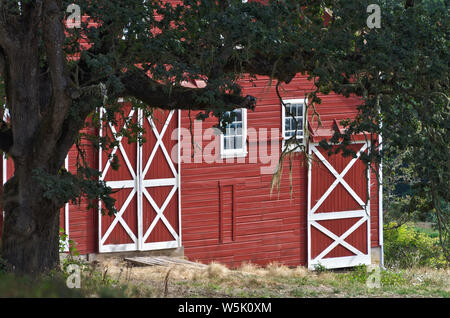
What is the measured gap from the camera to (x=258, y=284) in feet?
46.3

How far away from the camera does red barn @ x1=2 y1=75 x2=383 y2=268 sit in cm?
1867

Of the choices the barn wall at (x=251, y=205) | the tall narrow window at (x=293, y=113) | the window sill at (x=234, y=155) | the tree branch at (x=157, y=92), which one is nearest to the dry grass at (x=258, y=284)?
the tree branch at (x=157, y=92)

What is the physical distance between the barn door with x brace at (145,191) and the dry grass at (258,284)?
4.11ft

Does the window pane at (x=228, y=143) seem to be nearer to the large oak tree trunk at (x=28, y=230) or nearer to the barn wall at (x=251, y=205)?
the barn wall at (x=251, y=205)

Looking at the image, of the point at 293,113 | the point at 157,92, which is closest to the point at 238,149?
the point at 293,113

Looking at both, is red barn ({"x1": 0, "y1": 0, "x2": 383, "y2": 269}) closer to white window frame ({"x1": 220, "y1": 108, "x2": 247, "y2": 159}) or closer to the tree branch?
white window frame ({"x1": 220, "y1": 108, "x2": 247, "y2": 159})

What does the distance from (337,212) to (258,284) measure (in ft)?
25.3

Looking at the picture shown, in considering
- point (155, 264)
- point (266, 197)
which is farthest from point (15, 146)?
point (266, 197)

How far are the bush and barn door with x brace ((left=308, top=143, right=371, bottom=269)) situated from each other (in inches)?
170

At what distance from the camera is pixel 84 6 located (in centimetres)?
1076

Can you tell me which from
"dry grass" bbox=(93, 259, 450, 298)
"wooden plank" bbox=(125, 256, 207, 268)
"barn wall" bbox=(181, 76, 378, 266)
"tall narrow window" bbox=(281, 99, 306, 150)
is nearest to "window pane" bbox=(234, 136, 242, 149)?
"barn wall" bbox=(181, 76, 378, 266)

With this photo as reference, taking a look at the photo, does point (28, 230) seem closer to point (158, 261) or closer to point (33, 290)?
point (33, 290)

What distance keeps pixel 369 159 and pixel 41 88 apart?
5.09m
